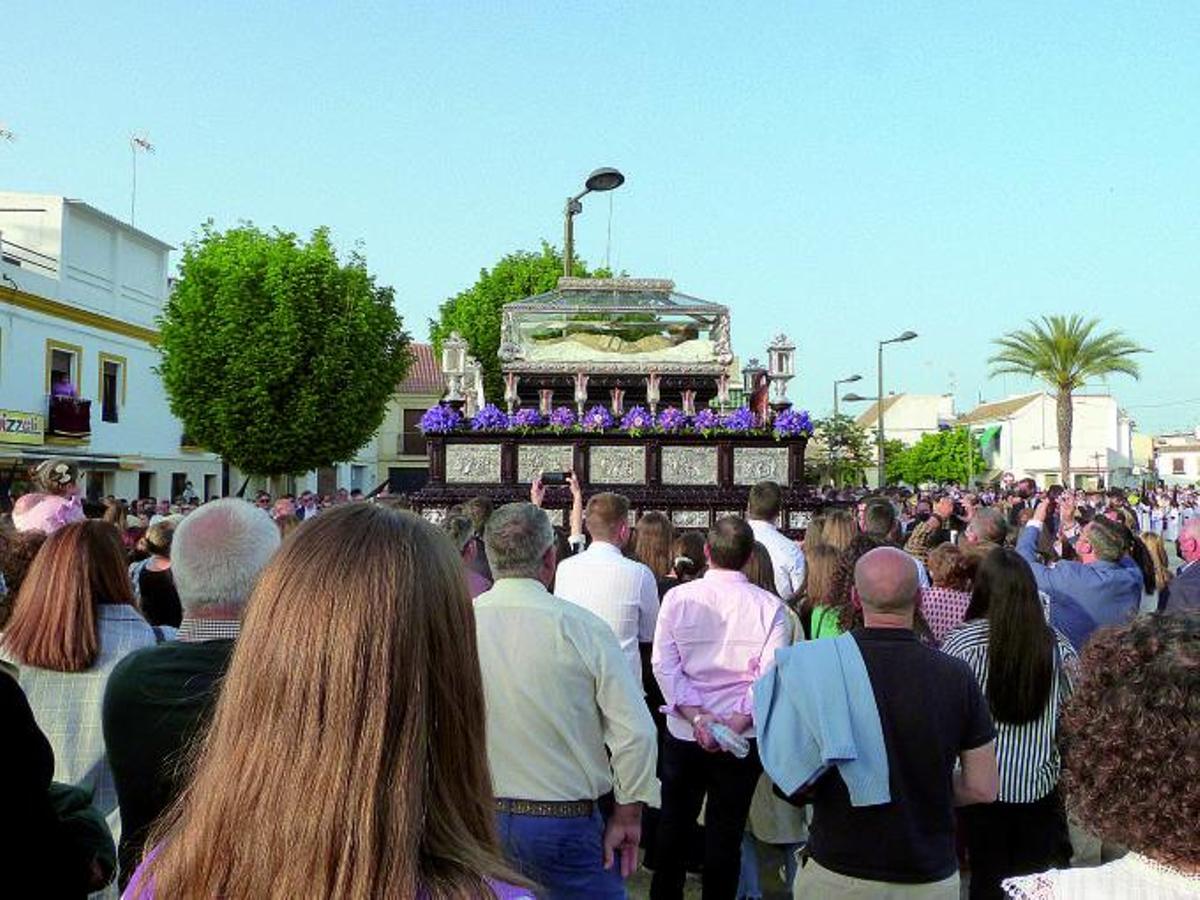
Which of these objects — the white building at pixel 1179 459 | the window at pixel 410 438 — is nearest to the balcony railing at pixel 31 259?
the window at pixel 410 438

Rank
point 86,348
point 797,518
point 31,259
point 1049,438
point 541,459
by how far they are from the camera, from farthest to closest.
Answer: point 1049,438 → point 86,348 → point 31,259 → point 541,459 → point 797,518

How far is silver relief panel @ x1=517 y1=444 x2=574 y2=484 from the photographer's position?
17.3 metres

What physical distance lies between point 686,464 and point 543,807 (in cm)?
1374

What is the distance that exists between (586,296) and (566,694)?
18.6m

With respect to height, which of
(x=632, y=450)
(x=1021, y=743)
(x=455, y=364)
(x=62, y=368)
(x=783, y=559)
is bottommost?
(x=1021, y=743)

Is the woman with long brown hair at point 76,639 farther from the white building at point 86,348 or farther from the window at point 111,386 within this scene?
the window at point 111,386

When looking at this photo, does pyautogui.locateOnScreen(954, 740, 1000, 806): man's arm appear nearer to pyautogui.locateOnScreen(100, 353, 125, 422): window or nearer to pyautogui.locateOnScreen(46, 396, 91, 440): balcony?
pyautogui.locateOnScreen(46, 396, 91, 440): balcony

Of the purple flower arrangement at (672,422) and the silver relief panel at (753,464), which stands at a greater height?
the purple flower arrangement at (672,422)

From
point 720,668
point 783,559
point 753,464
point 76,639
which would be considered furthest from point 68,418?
point 76,639

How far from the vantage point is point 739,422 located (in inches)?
690

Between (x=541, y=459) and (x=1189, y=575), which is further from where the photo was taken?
(x=541, y=459)

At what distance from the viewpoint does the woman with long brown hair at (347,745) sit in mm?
1430

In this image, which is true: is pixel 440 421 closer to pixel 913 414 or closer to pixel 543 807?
pixel 543 807

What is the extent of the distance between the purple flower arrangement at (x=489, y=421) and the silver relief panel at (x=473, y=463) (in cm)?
27
